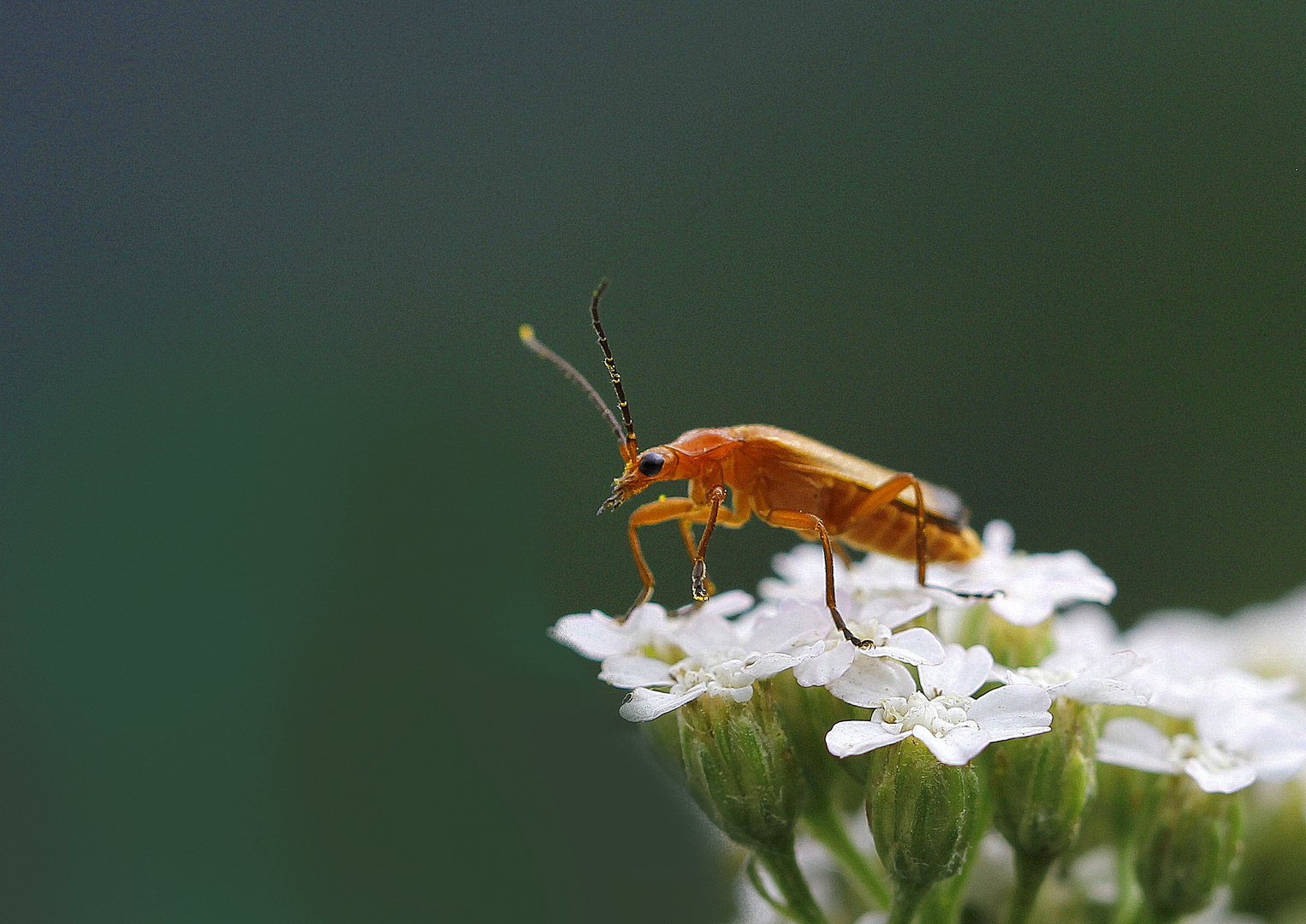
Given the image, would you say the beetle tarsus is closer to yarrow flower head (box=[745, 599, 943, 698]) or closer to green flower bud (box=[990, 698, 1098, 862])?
yarrow flower head (box=[745, 599, 943, 698])

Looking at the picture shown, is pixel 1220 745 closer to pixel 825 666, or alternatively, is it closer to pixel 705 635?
pixel 825 666

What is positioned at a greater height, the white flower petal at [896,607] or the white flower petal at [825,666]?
the white flower petal at [825,666]

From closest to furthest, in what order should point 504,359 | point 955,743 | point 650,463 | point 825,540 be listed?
point 955,743 → point 825,540 → point 650,463 → point 504,359

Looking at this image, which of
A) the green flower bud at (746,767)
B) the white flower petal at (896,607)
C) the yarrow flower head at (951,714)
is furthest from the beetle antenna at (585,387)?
the yarrow flower head at (951,714)

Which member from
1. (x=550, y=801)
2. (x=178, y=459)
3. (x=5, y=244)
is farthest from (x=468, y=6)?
(x=550, y=801)

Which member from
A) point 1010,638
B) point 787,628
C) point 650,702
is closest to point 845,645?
point 787,628

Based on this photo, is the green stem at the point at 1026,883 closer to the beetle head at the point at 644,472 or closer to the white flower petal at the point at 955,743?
the white flower petal at the point at 955,743
